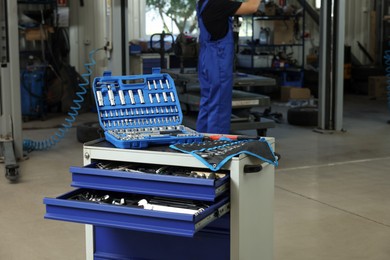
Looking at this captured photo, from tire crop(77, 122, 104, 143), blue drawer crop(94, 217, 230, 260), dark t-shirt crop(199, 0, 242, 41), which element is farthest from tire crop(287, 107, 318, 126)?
blue drawer crop(94, 217, 230, 260)

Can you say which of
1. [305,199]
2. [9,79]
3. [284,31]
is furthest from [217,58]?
[284,31]

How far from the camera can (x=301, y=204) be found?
3830 millimetres

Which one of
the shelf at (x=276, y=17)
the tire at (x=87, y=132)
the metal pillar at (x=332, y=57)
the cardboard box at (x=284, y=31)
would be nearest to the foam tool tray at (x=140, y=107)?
the tire at (x=87, y=132)

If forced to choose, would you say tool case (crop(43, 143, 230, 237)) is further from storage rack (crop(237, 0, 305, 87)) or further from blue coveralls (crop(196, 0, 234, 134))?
storage rack (crop(237, 0, 305, 87))

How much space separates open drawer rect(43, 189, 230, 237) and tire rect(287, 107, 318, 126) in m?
4.94

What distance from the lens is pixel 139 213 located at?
5.79 ft

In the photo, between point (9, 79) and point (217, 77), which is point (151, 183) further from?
point (9, 79)

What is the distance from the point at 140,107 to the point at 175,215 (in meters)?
0.62

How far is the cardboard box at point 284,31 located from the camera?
965 cm

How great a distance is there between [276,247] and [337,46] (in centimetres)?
367

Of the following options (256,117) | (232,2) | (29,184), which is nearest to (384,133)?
(256,117)

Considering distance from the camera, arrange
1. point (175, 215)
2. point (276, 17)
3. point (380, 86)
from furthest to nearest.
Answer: point (276, 17) < point (380, 86) < point (175, 215)

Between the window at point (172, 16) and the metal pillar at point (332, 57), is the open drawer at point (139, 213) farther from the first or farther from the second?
the window at point (172, 16)

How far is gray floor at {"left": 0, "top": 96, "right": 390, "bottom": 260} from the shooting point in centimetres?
309
